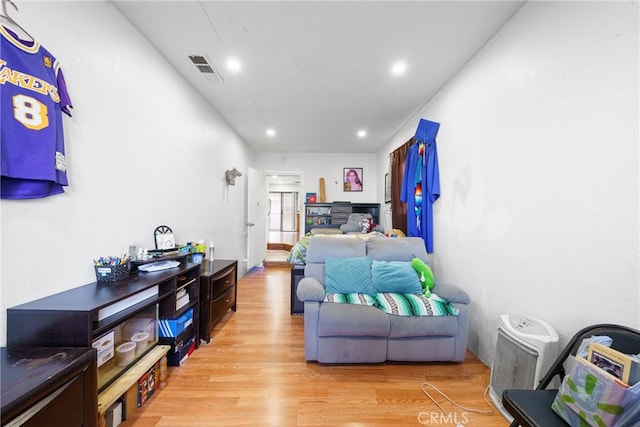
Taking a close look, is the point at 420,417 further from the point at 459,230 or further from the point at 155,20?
the point at 155,20

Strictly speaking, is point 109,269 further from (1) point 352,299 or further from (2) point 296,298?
(2) point 296,298

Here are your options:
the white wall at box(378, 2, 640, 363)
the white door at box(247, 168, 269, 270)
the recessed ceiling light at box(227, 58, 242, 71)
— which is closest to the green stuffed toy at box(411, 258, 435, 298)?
the white wall at box(378, 2, 640, 363)

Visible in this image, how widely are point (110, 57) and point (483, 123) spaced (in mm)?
2753

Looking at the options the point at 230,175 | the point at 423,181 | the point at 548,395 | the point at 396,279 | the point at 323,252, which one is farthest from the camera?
the point at 230,175

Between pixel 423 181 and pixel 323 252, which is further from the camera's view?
pixel 423 181

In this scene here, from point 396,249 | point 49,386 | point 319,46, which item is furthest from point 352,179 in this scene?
point 49,386

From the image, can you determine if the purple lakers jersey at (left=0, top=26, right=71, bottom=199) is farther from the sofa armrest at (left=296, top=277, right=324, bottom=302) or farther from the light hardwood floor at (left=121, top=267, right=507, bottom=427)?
the sofa armrest at (left=296, top=277, right=324, bottom=302)

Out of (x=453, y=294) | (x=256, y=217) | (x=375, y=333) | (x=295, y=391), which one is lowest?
(x=295, y=391)

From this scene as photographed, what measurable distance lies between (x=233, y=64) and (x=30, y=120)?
1.54 metres

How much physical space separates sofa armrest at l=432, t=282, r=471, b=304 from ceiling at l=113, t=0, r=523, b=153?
1977 millimetres

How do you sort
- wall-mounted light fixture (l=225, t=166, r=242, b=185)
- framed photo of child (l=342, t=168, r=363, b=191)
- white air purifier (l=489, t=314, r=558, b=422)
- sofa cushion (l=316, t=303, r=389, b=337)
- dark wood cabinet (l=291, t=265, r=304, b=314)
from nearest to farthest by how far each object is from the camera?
white air purifier (l=489, t=314, r=558, b=422), sofa cushion (l=316, t=303, r=389, b=337), dark wood cabinet (l=291, t=265, r=304, b=314), wall-mounted light fixture (l=225, t=166, r=242, b=185), framed photo of child (l=342, t=168, r=363, b=191)

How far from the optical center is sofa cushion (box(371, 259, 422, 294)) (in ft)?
6.97

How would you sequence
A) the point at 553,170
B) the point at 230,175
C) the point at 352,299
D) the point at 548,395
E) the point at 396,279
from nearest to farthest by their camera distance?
the point at 548,395, the point at 553,170, the point at 352,299, the point at 396,279, the point at 230,175

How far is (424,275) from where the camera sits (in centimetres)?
219
